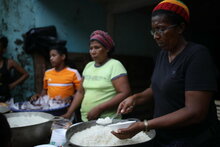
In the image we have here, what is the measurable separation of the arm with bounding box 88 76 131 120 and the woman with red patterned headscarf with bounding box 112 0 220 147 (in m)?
0.61

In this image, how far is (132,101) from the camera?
1.56m

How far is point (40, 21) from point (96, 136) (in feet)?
11.2

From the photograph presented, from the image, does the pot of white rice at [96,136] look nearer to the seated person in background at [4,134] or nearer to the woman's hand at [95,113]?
the seated person in background at [4,134]

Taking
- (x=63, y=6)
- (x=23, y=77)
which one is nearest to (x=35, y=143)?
(x=23, y=77)

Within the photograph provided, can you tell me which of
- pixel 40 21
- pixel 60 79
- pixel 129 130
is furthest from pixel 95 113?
pixel 40 21

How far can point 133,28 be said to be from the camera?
561 cm

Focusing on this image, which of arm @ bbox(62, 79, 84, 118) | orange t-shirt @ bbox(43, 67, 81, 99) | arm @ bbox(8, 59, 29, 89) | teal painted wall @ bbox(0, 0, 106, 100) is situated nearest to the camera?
arm @ bbox(62, 79, 84, 118)

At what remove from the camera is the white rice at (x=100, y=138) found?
1.19m

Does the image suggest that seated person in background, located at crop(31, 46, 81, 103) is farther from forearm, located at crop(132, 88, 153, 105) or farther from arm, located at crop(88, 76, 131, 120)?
forearm, located at crop(132, 88, 153, 105)

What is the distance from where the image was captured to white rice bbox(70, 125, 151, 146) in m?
1.19

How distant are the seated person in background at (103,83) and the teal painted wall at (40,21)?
7.18 feet

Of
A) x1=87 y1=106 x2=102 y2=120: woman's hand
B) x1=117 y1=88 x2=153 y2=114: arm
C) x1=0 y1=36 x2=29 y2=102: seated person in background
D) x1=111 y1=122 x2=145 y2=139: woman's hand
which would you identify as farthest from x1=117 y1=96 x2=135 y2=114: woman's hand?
x1=0 y1=36 x2=29 y2=102: seated person in background

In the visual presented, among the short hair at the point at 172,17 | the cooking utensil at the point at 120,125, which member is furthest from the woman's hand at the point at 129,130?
the short hair at the point at 172,17

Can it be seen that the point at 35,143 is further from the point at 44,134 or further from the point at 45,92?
the point at 45,92
